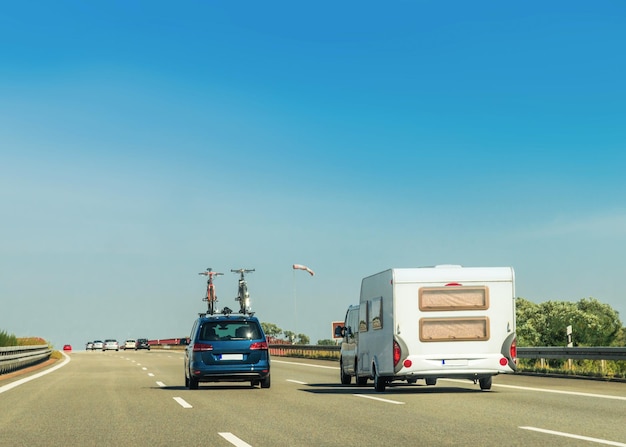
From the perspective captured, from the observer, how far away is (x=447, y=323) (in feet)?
61.4

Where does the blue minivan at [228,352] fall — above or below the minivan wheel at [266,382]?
above

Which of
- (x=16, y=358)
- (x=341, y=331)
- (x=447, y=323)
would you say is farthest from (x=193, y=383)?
(x=16, y=358)

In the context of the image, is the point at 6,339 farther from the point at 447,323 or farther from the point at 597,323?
the point at 597,323

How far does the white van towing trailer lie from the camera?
1847cm

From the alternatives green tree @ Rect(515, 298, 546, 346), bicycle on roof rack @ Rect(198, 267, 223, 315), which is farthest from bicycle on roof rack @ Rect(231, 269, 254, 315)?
green tree @ Rect(515, 298, 546, 346)

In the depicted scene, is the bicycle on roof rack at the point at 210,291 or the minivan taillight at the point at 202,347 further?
the bicycle on roof rack at the point at 210,291

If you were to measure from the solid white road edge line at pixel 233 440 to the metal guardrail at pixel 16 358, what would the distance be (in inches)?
732

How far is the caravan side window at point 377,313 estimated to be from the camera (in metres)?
19.3

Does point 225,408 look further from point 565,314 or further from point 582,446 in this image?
point 565,314

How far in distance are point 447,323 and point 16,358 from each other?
18.5 meters

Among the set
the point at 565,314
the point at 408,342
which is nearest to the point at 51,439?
the point at 408,342

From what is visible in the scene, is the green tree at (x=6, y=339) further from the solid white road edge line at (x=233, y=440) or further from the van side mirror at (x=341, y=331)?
the solid white road edge line at (x=233, y=440)

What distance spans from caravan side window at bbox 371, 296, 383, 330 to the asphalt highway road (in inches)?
55.6

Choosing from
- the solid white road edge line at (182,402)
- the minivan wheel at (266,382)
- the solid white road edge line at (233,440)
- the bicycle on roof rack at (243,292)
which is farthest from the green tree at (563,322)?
the solid white road edge line at (233,440)
